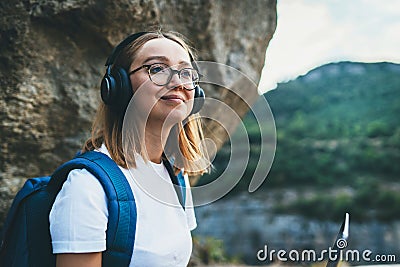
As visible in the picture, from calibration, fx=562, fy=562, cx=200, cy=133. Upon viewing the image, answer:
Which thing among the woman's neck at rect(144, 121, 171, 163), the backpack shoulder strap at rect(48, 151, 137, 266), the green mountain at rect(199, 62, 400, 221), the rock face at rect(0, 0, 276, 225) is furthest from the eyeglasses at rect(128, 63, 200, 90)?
the green mountain at rect(199, 62, 400, 221)

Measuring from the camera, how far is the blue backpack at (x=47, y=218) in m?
1.15

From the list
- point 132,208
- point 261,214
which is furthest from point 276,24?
point 261,214

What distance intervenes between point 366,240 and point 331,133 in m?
2.33

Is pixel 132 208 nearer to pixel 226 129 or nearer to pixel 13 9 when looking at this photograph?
pixel 13 9

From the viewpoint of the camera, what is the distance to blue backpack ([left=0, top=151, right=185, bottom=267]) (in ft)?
3.78

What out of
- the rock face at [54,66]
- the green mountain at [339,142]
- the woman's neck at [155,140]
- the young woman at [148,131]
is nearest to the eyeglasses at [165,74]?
the young woman at [148,131]

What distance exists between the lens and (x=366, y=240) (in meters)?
6.04

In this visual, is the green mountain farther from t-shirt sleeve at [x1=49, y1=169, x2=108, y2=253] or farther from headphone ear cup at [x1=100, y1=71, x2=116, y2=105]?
t-shirt sleeve at [x1=49, y1=169, x2=108, y2=253]

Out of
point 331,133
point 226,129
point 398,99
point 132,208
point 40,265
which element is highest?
point 398,99

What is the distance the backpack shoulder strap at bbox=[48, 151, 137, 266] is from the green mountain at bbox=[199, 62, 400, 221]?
571 centimetres

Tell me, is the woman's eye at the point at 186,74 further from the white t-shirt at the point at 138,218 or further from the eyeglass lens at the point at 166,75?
the white t-shirt at the point at 138,218

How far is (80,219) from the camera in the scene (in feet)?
3.66

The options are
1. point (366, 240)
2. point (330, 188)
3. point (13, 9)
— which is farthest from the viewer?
point (330, 188)

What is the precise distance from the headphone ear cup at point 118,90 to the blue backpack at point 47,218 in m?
0.14
